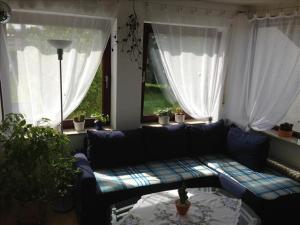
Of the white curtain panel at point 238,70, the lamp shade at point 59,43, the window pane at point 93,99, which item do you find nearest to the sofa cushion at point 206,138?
the white curtain panel at point 238,70

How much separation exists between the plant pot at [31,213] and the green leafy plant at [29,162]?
17 centimetres

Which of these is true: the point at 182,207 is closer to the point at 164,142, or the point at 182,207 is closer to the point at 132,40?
the point at 164,142

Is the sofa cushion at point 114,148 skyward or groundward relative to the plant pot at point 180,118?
groundward

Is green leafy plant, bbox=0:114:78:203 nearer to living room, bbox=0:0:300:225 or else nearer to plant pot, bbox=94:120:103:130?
living room, bbox=0:0:300:225

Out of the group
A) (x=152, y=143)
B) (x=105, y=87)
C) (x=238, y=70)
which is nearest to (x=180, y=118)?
(x=152, y=143)

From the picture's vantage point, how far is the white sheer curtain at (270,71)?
305 cm

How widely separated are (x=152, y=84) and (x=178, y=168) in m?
1.15

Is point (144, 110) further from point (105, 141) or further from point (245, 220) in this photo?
point (245, 220)

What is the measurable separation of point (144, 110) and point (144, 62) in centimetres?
63

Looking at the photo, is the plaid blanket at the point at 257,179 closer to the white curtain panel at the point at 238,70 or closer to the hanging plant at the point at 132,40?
the white curtain panel at the point at 238,70

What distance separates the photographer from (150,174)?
2918 mm

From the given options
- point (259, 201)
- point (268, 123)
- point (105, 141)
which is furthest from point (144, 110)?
point (259, 201)

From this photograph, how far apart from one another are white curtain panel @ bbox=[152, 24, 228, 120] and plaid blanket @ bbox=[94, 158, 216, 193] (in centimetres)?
86

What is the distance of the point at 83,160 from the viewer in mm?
2811
